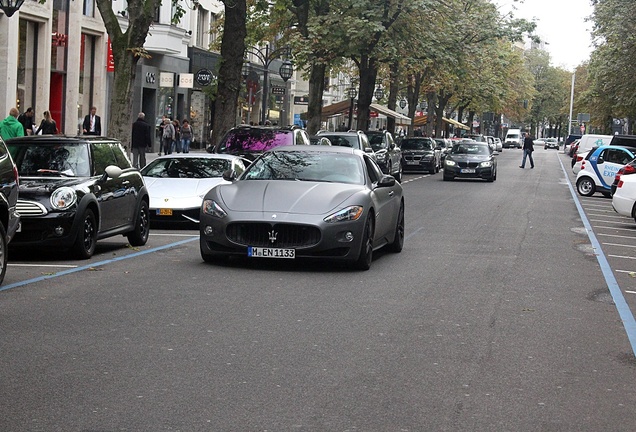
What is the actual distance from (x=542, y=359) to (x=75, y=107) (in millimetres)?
33761

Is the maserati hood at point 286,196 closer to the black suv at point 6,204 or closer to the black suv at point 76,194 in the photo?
the black suv at point 76,194

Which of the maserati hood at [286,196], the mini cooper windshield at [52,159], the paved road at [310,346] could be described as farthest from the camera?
the mini cooper windshield at [52,159]

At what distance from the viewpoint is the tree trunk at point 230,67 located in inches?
1110

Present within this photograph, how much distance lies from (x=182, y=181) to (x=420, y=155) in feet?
103

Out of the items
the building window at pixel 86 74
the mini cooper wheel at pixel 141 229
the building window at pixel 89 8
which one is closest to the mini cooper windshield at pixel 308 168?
the mini cooper wheel at pixel 141 229

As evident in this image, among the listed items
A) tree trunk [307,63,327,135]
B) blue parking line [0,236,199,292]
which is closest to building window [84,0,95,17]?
tree trunk [307,63,327,135]

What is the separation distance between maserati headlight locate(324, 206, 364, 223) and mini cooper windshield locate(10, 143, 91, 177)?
3.56m

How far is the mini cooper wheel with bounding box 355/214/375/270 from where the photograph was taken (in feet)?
42.5

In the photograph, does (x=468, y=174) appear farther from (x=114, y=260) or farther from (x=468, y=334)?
(x=468, y=334)

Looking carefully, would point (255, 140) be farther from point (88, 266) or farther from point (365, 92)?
point (365, 92)

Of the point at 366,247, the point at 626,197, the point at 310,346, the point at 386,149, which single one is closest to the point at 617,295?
the point at 366,247

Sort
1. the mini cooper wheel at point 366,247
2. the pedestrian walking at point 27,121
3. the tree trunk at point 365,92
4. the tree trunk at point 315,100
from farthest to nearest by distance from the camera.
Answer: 1. the tree trunk at point 365,92
2. the tree trunk at point 315,100
3. the pedestrian walking at point 27,121
4. the mini cooper wheel at point 366,247

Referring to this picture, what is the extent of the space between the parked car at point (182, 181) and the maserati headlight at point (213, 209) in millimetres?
5503

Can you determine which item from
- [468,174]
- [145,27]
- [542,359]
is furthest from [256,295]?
[468,174]
